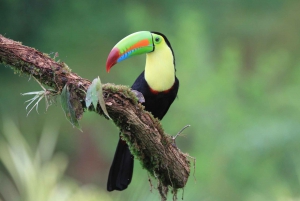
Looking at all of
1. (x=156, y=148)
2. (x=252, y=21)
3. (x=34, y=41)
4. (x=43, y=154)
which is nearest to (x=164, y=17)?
(x=252, y=21)

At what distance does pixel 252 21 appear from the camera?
23.1 feet

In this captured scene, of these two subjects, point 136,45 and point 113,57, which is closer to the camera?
point 113,57

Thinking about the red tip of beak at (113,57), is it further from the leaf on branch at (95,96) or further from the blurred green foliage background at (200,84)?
the blurred green foliage background at (200,84)

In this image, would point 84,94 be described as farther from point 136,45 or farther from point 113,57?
point 136,45

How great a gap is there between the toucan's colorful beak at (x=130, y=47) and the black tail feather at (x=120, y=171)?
1.39 ft

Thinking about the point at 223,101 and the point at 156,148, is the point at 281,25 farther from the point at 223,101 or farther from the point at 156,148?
the point at 156,148

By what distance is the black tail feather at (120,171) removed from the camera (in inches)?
110

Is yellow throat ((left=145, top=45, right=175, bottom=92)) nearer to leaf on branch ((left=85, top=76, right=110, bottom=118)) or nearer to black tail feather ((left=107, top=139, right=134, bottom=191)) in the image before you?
black tail feather ((left=107, top=139, right=134, bottom=191))

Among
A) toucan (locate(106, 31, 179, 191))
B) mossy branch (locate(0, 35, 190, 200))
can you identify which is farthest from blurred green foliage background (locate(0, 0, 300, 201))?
mossy branch (locate(0, 35, 190, 200))

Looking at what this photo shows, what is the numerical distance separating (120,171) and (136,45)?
1.81ft

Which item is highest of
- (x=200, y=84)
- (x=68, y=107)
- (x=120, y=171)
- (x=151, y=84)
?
(x=200, y=84)

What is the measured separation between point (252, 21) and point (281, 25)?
1.29 ft

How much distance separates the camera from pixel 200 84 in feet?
18.3

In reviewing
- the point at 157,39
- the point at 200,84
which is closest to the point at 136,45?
the point at 157,39
